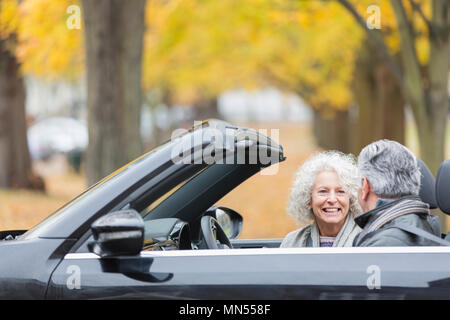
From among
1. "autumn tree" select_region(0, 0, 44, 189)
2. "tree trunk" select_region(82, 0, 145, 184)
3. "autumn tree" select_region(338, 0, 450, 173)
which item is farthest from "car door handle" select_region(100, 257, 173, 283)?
"autumn tree" select_region(0, 0, 44, 189)

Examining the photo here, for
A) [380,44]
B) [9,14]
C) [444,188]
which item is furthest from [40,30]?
[444,188]

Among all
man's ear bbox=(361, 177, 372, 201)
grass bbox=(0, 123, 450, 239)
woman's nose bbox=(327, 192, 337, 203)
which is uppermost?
man's ear bbox=(361, 177, 372, 201)

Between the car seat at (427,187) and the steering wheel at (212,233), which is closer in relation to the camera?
the steering wheel at (212,233)

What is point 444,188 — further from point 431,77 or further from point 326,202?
point 431,77

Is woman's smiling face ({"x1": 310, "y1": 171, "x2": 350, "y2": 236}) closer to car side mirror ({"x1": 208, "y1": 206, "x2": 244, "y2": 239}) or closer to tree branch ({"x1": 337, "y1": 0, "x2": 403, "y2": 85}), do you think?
car side mirror ({"x1": 208, "y1": 206, "x2": 244, "y2": 239})

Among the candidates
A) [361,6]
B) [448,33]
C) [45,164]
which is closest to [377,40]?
[448,33]

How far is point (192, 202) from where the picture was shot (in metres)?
4.01

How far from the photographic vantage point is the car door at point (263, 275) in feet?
9.01

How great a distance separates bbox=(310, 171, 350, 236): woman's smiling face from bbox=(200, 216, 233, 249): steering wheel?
51cm

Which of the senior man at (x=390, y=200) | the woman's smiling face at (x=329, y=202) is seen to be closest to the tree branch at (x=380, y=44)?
the woman's smiling face at (x=329, y=202)

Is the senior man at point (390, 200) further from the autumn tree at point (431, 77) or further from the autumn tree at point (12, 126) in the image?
the autumn tree at point (12, 126)

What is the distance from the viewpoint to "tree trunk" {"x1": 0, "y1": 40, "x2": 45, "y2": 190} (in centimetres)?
1772

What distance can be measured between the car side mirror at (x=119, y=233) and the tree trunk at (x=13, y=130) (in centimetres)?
1575

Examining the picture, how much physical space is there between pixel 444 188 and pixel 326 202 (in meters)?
0.62
